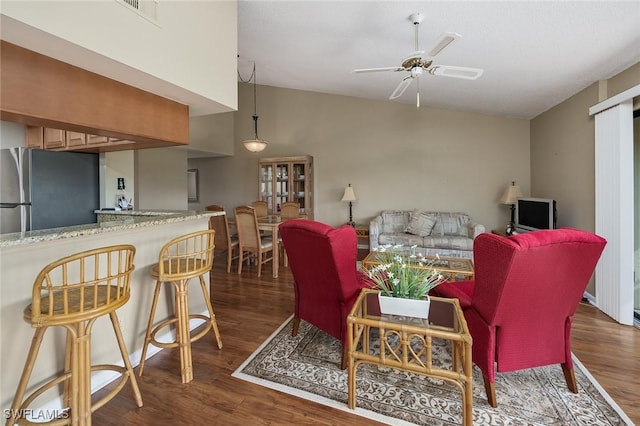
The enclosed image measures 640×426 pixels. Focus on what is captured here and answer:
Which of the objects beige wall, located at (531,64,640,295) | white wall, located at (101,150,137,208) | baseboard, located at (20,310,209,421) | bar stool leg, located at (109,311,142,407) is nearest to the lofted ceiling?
beige wall, located at (531,64,640,295)

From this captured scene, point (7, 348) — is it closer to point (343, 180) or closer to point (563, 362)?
point (563, 362)

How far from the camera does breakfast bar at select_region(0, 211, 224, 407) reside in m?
1.37

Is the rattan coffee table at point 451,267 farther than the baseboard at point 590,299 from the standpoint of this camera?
No

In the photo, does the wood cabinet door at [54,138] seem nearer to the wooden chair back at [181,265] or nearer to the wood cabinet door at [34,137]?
the wood cabinet door at [34,137]

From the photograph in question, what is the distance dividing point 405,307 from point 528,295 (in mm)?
652

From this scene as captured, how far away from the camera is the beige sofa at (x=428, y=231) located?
4.30 m

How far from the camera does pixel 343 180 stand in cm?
580

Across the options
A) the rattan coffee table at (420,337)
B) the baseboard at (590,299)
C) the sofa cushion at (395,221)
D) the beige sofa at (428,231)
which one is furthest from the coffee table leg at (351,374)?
the sofa cushion at (395,221)

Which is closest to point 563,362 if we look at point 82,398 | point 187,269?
point 187,269

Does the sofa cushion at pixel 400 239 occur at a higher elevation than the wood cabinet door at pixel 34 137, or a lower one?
lower

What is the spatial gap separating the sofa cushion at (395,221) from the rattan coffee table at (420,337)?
3.38 meters

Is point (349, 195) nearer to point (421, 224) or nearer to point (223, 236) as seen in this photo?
point (421, 224)

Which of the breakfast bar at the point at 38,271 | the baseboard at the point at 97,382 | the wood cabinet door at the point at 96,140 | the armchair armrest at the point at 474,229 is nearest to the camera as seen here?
the breakfast bar at the point at 38,271

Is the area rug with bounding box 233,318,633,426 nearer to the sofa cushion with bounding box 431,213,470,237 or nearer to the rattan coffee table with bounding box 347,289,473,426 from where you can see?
the rattan coffee table with bounding box 347,289,473,426
